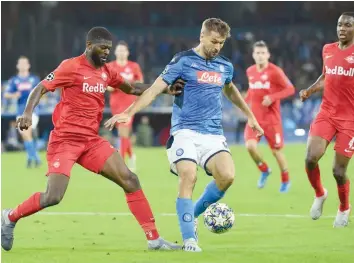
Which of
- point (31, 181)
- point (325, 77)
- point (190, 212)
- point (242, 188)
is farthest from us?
point (31, 181)

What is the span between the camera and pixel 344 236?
10820 millimetres

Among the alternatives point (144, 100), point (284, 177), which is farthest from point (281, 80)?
point (144, 100)

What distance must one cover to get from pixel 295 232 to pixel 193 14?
2251 cm

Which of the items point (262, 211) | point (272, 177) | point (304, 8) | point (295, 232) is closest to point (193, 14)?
point (304, 8)

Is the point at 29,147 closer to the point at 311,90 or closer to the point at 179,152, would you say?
the point at 311,90

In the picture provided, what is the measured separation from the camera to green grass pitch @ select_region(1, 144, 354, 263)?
934 centimetres

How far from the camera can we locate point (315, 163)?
11.6m

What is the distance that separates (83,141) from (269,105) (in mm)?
7068

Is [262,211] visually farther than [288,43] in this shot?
No

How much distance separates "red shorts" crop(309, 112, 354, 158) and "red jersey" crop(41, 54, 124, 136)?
289cm

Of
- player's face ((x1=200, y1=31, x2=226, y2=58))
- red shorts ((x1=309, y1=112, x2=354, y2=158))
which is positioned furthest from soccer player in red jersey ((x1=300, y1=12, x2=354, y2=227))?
player's face ((x1=200, y1=31, x2=226, y2=58))

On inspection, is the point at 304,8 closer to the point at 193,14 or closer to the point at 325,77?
the point at 193,14

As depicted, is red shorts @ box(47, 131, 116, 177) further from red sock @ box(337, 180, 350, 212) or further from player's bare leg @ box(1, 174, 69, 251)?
red sock @ box(337, 180, 350, 212)

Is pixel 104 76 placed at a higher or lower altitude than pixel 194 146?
higher
